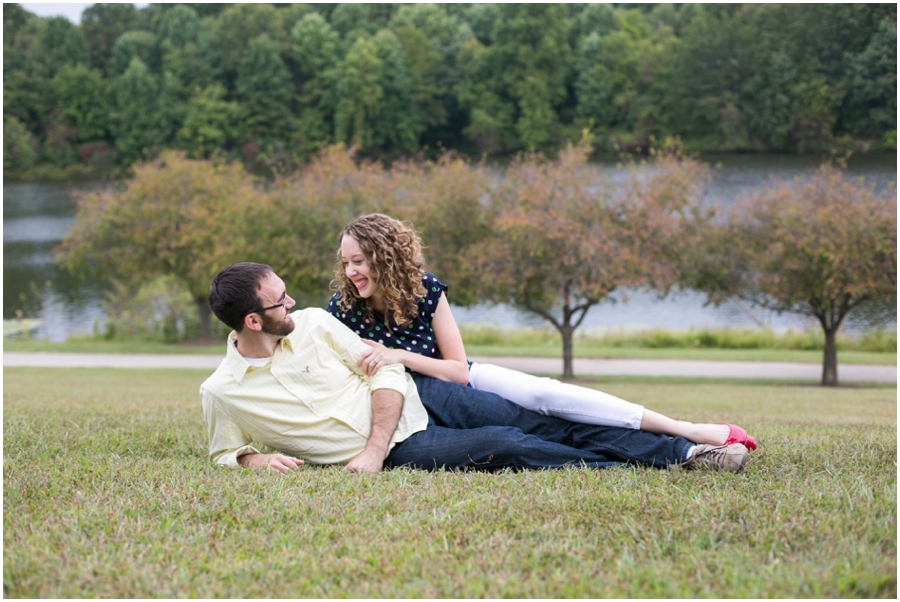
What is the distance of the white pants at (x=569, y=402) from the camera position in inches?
173

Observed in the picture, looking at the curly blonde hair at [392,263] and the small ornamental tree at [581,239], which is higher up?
the small ornamental tree at [581,239]

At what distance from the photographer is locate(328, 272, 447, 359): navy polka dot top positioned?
15.8ft

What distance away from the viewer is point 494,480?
408cm

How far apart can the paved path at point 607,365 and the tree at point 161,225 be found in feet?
10.2

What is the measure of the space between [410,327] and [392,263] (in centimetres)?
45

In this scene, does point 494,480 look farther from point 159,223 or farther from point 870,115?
point 870,115

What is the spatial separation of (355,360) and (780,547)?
236 centimetres

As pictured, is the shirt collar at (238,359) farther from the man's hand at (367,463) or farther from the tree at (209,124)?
the tree at (209,124)

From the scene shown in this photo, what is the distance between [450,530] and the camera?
10.8ft

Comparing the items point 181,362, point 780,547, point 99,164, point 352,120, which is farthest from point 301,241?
point 99,164

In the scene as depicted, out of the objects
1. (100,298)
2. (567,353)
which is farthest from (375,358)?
(100,298)

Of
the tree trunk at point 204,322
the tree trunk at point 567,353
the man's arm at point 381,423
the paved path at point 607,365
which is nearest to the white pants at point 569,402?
the man's arm at point 381,423

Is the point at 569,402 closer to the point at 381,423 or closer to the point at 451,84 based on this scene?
the point at 381,423

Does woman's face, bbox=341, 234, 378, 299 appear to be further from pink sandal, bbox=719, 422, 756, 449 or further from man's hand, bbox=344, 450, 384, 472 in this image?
pink sandal, bbox=719, 422, 756, 449
